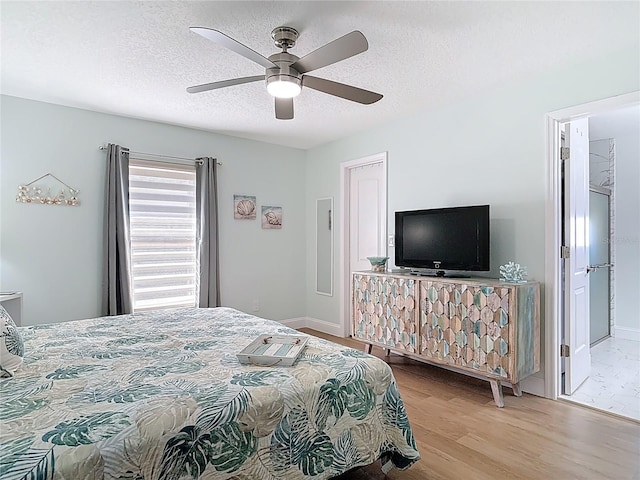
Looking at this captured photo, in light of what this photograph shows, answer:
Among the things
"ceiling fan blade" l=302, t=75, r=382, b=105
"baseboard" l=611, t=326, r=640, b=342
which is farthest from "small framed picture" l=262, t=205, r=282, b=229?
"baseboard" l=611, t=326, r=640, b=342

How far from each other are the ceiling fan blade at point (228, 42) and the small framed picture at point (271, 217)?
3.03 meters

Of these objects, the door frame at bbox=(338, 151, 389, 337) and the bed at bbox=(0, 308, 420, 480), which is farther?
the door frame at bbox=(338, 151, 389, 337)

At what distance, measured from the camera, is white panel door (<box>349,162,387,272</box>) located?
449 centimetres

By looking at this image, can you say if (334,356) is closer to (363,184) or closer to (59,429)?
(59,429)

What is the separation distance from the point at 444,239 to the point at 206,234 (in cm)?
268

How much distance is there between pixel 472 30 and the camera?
2320 millimetres

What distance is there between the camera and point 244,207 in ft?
16.0

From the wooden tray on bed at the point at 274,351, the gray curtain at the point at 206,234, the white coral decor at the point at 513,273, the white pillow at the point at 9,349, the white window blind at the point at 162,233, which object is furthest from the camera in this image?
the gray curtain at the point at 206,234

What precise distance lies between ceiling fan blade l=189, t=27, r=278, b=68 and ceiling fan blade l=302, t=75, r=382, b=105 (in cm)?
25

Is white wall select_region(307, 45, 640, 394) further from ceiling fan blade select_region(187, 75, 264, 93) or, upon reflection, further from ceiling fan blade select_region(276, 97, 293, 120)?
ceiling fan blade select_region(187, 75, 264, 93)

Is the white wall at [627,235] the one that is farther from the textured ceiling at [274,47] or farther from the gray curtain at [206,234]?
the gray curtain at [206,234]

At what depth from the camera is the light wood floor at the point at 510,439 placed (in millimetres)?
2018

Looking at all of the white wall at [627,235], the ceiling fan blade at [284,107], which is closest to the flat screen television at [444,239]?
the ceiling fan blade at [284,107]

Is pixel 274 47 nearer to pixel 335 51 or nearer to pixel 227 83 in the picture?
pixel 227 83
